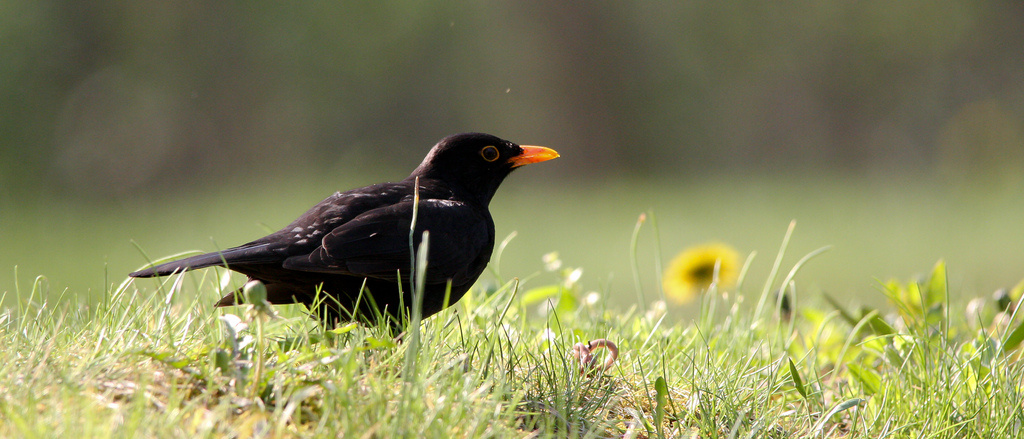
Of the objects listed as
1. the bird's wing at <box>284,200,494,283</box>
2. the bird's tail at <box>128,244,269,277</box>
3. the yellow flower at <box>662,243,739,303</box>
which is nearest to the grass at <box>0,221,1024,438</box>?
the bird's tail at <box>128,244,269,277</box>

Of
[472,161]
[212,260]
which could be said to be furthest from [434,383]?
[472,161]

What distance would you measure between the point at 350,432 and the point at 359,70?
52.6ft

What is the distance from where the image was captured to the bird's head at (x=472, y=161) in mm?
3703

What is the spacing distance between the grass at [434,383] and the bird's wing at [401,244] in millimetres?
196

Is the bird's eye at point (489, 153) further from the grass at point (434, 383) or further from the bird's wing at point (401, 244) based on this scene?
the grass at point (434, 383)

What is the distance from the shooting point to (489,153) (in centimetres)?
374

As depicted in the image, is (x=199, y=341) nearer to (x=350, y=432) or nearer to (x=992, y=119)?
(x=350, y=432)

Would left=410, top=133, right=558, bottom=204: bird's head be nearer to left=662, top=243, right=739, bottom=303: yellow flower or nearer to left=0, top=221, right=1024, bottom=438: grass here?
left=0, top=221, right=1024, bottom=438: grass

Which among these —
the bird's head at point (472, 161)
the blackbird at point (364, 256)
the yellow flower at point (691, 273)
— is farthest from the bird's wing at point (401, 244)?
the yellow flower at point (691, 273)

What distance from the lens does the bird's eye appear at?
373 centimetres

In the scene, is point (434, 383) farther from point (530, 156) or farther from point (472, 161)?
point (530, 156)

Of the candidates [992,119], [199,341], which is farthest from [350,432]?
[992,119]

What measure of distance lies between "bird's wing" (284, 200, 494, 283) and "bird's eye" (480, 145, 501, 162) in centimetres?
53

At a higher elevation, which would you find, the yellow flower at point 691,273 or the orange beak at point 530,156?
the orange beak at point 530,156
